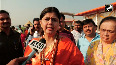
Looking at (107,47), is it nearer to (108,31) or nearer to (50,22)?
(108,31)

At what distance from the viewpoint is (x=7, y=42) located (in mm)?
2311

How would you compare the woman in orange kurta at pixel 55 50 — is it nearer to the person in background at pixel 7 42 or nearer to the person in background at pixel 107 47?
the person in background at pixel 107 47

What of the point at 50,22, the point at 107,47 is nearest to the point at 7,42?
the point at 50,22

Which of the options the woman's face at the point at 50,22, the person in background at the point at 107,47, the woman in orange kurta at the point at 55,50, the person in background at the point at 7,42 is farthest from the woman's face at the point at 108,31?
the person in background at the point at 7,42

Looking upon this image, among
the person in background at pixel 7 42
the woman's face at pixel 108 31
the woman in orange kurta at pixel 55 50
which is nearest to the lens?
the woman in orange kurta at pixel 55 50

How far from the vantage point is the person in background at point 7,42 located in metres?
2.23

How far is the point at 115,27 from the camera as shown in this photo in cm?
156

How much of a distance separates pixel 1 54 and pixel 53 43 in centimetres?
120

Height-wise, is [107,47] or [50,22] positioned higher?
[50,22]

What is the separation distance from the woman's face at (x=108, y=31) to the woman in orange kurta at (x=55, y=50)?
1.41ft

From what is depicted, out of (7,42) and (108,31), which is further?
(7,42)

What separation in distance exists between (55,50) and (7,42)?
1250 millimetres

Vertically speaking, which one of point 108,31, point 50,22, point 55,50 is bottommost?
point 55,50

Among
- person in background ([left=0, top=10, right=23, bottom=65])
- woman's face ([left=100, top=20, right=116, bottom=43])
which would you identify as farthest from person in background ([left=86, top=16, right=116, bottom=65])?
person in background ([left=0, top=10, right=23, bottom=65])
